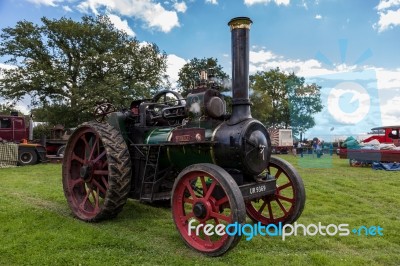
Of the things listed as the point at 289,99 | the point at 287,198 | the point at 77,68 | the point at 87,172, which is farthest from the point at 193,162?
the point at 289,99

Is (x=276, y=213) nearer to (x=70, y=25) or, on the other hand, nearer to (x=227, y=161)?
(x=227, y=161)

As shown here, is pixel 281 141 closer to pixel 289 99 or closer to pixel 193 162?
pixel 289 99

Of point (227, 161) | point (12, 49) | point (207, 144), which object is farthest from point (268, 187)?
point (12, 49)

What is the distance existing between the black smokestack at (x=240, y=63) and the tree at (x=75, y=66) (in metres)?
17.6

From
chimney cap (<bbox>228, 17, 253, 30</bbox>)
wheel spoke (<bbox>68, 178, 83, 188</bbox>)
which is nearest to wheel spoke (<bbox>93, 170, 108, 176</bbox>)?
wheel spoke (<bbox>68, 178, 83, 188</bbox>)

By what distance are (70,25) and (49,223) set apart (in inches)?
820

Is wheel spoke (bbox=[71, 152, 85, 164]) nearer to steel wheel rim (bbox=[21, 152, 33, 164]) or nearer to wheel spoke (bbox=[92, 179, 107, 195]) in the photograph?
wheel spoke (bbox=[92, 179, 107, 195])

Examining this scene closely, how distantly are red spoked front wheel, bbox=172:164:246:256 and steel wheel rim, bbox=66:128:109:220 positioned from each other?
1587mm

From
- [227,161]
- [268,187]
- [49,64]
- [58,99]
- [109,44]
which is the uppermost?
[109,44]

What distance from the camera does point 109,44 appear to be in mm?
24219

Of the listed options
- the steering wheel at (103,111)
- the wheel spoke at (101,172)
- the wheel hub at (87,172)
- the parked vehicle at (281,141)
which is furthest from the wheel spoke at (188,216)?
the parked vehicle at (281,141)

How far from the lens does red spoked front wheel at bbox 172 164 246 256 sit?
4.02 metres

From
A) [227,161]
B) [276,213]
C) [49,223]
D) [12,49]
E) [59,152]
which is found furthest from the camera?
[12,49]

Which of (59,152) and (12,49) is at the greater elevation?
(12,49)
